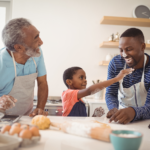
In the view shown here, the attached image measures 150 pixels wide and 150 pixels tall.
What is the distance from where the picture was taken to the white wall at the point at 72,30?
119 inches

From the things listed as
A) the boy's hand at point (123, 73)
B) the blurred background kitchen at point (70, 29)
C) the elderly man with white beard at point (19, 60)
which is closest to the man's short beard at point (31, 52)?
the elderly man with white beard at point (19, 60)

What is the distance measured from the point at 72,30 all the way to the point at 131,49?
1.94 metres

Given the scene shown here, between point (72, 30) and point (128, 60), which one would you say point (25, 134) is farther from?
point (72, 30)

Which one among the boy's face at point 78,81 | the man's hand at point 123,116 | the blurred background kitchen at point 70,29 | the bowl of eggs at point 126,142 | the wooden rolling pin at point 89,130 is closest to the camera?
the bowl of eggs at point 126,142

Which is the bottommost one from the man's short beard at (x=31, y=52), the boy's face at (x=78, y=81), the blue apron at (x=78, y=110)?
the blue apron at (x=78, y=110)

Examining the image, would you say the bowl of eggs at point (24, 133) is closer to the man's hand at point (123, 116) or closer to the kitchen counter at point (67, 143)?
the kitchen counter at point (67, 143)

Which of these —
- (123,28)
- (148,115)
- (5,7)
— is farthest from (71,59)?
(148,115)

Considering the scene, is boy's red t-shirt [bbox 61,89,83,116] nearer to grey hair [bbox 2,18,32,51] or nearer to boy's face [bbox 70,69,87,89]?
boy's face [bbox 70,69,87,89]

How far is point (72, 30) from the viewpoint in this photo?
3.09m

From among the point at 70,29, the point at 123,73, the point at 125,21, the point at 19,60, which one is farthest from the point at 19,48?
the point at 125,21

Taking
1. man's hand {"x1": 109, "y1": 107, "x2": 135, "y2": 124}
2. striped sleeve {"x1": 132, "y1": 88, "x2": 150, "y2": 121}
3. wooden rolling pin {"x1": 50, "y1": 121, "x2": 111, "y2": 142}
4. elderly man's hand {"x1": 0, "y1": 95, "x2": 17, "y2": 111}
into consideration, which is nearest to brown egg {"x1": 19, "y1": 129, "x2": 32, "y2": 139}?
wooden rolling pin {"x1": 50, "y1": 121, "x2": 111, "y2": 142}

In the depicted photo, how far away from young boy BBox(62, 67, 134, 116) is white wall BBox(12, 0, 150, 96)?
1.47 m

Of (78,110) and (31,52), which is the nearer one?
(31,52)

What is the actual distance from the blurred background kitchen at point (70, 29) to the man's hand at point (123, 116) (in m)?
2.06
